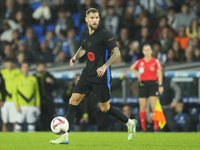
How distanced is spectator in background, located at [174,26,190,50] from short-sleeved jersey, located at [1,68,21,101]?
4.71 metres

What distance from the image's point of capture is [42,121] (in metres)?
11.4

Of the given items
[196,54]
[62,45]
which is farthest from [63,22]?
[196,54]

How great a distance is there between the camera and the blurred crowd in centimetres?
1255

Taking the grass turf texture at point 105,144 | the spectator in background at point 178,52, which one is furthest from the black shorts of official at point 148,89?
the grass turf texture at point 105,144

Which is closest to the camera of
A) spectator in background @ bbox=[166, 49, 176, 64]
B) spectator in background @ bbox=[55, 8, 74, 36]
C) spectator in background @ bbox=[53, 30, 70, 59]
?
spectator in background @ bbox=[166, 49, 176, 64]

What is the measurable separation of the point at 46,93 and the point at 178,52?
12.5ft

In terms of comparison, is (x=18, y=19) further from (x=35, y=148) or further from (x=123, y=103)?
(x=35, y=148)

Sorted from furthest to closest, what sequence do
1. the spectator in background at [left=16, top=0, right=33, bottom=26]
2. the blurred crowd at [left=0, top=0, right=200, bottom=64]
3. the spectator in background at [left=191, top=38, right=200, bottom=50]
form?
the spectator in background at [left=16, top=0, right=33, bottom=26] < the blurred crowd at [left=0, top=0, right=200, bottom=64] < the spectator in background at [left=191, top=38, right=200, bottom=50]

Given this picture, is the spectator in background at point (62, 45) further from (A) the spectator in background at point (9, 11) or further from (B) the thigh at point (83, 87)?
(B) the thigh at point (83, 87)

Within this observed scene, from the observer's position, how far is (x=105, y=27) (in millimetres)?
13664

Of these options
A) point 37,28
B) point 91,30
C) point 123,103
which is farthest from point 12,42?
point 91,30

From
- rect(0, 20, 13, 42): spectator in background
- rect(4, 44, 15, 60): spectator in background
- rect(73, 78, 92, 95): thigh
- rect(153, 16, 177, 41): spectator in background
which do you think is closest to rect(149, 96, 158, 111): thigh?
rect(153, 16, 177, 41): spectator in background

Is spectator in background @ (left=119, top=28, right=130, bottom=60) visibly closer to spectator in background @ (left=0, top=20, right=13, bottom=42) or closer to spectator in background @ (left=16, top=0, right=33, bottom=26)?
spectator in background @ (left=16, top=0, right=33, bottom=26)

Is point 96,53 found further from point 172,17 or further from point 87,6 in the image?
point 87,6
